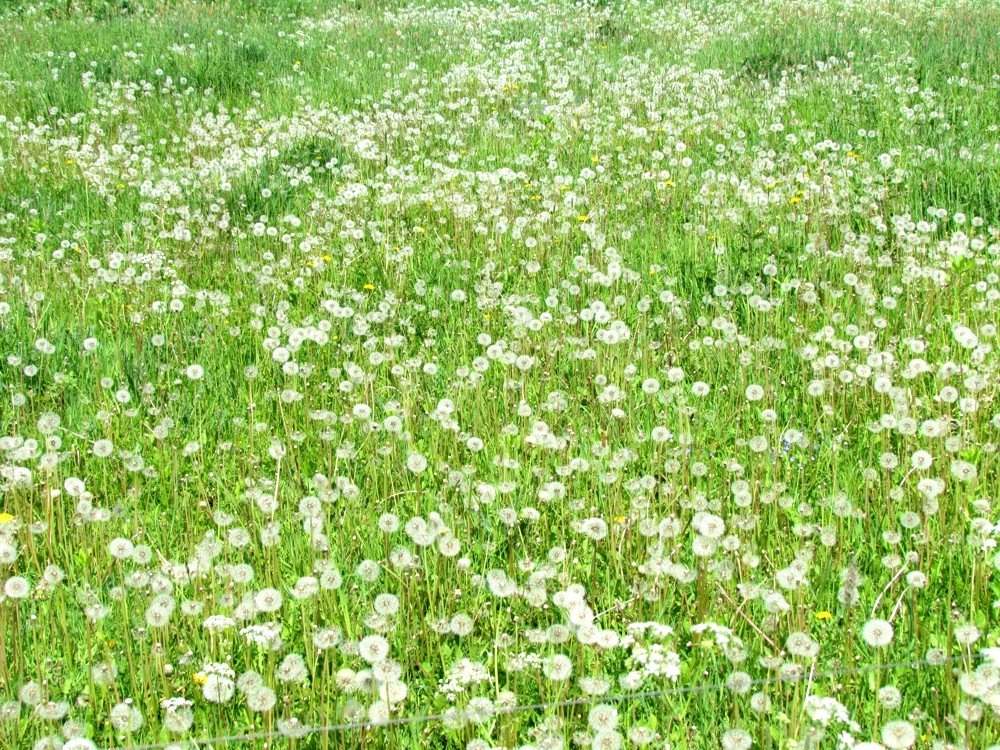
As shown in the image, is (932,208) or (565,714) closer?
(565,714)

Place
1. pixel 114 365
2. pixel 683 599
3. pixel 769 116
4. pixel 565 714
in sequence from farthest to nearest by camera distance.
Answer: pixel 769 116 → pixel 114 365 → pixel 683 599 → pixel 565 714

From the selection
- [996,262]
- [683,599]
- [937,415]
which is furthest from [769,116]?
[683,599]

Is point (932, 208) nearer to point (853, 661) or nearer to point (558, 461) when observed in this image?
point (558, 461)

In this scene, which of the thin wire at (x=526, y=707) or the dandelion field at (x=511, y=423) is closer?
the thin wire at (x=526, y=707)

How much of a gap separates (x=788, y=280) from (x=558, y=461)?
5.90 feet

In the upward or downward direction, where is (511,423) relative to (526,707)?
downward

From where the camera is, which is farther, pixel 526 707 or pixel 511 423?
pixel 511 423

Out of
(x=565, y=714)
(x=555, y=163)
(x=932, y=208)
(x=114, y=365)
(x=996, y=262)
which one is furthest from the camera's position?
(x=555, y=163)

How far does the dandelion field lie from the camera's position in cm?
217

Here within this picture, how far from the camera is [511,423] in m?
3.38

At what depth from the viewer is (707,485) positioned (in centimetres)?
305

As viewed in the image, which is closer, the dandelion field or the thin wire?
the thin wire

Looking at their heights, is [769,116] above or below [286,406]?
above

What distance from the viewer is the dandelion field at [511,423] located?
217 centimetres
